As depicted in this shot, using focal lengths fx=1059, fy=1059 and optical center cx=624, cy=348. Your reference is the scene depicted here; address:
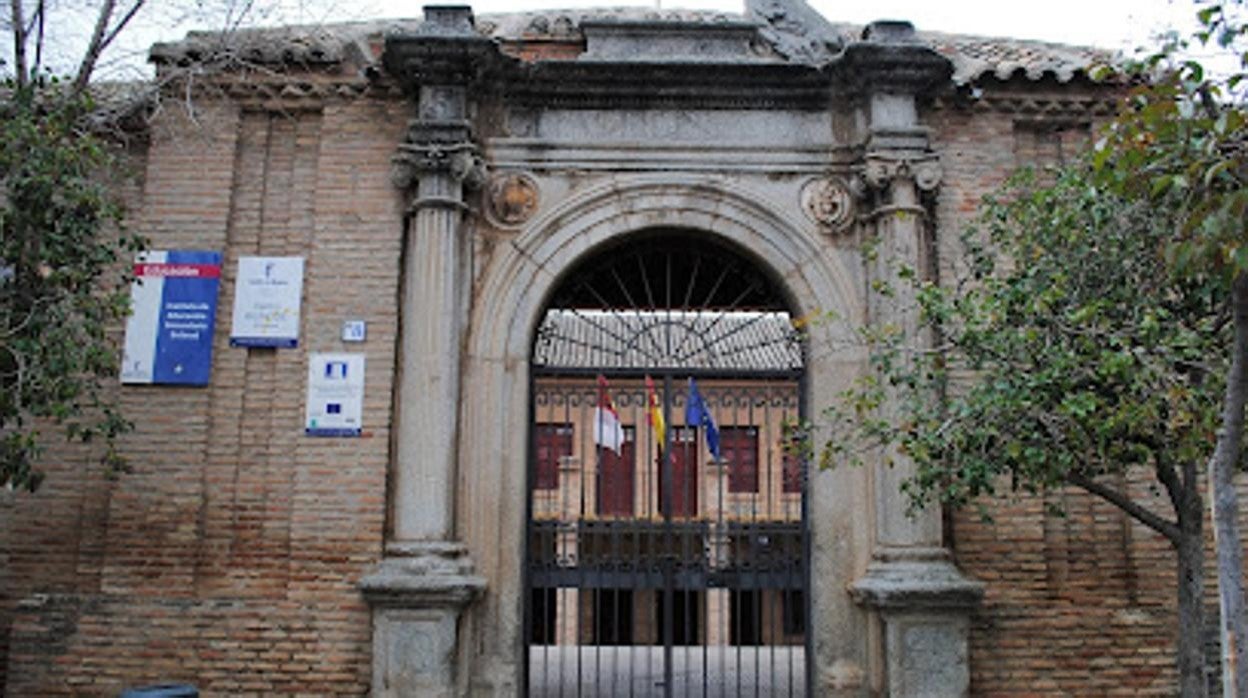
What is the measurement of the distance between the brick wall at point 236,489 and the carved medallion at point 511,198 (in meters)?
0.68

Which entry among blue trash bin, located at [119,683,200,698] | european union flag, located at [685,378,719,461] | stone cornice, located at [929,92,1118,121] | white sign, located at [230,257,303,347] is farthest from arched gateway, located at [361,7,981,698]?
blue trash bin, located at [119,683,200,698]

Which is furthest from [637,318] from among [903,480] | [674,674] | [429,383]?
[674,674]

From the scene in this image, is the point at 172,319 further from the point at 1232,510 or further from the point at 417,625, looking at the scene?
the point at 1232,510

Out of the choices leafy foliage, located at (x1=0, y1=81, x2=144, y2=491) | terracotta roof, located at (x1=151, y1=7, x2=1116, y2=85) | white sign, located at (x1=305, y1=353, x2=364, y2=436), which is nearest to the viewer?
leafy foliage, located at (x1=0, y1=81, x2=144, y2=491)

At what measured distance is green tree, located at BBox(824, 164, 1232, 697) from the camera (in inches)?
194

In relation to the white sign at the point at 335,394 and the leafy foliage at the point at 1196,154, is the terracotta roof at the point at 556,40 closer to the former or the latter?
the white sign at the point at 335,394

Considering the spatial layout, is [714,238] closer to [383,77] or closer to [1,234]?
[383,77]

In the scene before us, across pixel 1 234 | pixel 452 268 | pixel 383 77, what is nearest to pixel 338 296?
pixel 452 268

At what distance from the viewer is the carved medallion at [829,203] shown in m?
7.65

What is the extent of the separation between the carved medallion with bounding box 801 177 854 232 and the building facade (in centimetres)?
3

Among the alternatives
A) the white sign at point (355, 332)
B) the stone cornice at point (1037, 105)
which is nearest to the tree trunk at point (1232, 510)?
the stone cornice at point (1037, 105)

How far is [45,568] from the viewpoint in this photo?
23.6 feet

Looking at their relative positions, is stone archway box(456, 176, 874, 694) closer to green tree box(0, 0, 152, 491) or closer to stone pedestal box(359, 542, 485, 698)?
→ stone pedestal box(359, 542, 485, 698)

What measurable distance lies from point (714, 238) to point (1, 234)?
4504mm
